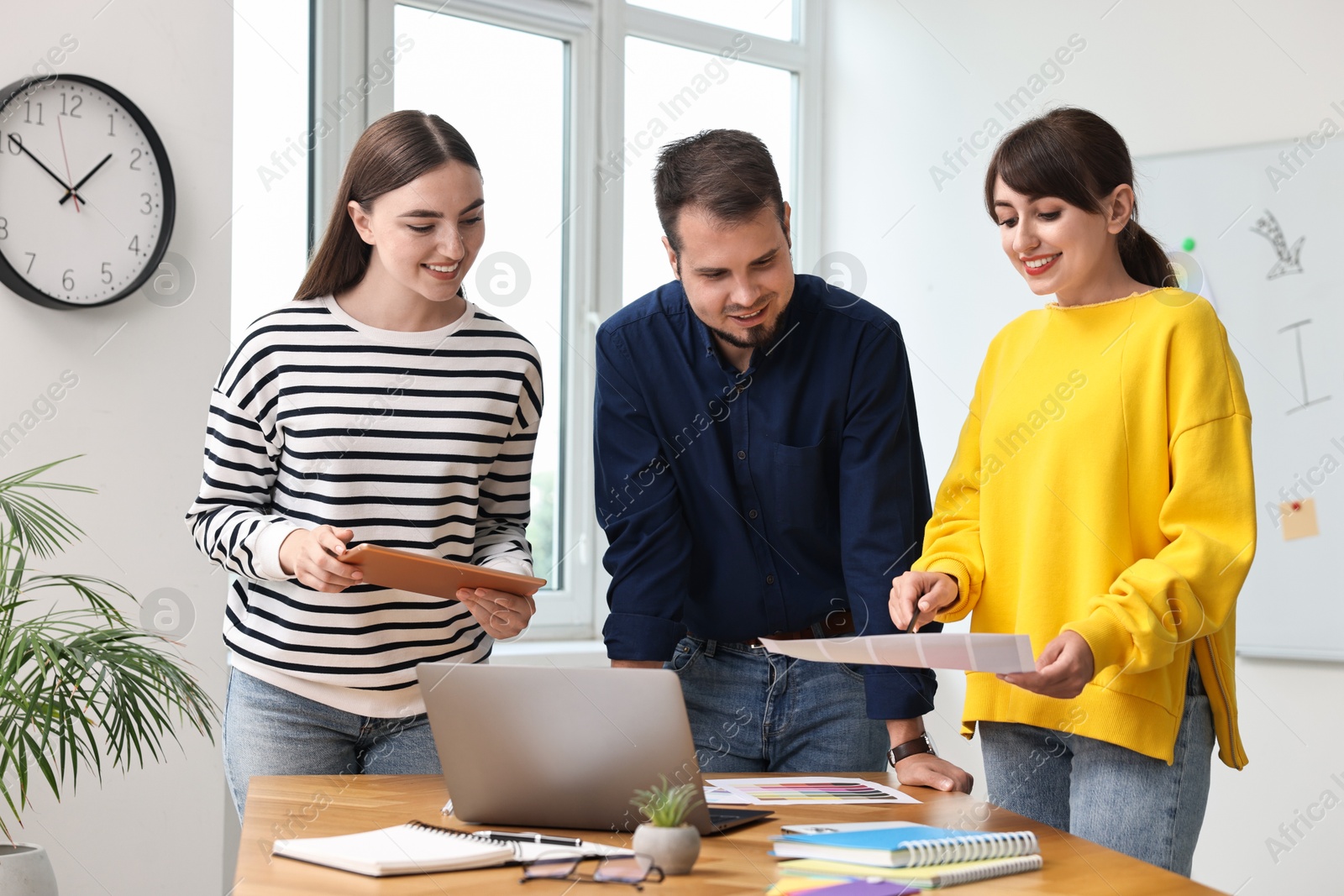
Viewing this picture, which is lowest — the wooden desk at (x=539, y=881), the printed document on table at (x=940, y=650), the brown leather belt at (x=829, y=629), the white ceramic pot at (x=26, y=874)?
the white ceramic pot at (x=26, y=874)

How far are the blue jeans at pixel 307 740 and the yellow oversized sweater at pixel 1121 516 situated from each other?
0.76 metres

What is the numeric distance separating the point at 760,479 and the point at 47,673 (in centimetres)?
139

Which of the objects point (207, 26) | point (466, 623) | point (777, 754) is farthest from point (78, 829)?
point (207, 26)

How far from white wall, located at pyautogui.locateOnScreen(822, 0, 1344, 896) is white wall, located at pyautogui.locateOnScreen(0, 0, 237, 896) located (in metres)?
2.15

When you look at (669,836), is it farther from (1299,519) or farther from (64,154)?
(1299,519)

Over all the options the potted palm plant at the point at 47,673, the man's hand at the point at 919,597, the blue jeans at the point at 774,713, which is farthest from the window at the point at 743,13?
the man's hand at the point at 919,597

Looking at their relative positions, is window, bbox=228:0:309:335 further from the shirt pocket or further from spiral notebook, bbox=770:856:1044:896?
spiral notebook, bbox=770:856:1044:896

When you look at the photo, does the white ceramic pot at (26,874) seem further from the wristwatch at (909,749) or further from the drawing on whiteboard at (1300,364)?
the drawing on whiteboard at (1300,364)

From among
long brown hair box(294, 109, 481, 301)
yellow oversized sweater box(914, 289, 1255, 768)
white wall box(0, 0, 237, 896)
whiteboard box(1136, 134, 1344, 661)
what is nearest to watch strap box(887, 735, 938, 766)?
yellow oversized sweater box(914, 289, 1255, 768)

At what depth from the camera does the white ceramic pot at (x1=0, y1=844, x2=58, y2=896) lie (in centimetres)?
204

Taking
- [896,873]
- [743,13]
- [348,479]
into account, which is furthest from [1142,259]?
[743,13]

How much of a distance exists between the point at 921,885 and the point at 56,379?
211 cm

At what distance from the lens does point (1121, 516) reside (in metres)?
1.49

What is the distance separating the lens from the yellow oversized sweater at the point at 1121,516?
55.4 inches
